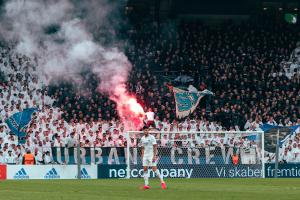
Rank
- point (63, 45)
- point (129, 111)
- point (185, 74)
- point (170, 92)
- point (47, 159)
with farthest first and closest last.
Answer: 1. point (185, 74)
2. point (170, 92)
3. point (63, 45)
4. point (129, 111)
5. point (47, 159)

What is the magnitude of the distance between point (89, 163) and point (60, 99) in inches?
219

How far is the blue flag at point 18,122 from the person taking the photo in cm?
4722

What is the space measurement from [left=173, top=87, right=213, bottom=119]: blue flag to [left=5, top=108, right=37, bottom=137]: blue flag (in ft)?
28.6

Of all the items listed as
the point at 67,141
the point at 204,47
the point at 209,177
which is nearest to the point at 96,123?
the point at 67,141

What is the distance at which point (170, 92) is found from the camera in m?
53.1

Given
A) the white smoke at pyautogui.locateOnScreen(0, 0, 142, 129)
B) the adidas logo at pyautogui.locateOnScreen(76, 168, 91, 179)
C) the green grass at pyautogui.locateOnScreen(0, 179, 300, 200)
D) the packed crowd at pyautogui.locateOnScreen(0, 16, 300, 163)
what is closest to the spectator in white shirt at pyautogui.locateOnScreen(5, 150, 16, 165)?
the packed crowd at pyautogui.locateOnScreen(0, 16, 300, 163)

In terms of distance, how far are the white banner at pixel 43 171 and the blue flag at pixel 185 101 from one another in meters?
8.41

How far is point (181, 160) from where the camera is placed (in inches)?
1855

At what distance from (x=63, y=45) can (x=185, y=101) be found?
7.49 meters

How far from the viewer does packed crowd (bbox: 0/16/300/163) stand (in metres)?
47.1

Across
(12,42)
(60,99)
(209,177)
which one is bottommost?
(209,177)

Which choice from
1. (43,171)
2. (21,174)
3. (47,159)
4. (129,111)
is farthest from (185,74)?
(21,174)

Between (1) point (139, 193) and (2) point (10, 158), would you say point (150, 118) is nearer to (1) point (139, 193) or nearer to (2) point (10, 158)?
(2) point (10, 158)

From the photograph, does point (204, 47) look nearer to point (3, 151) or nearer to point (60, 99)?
point (60, 99)
